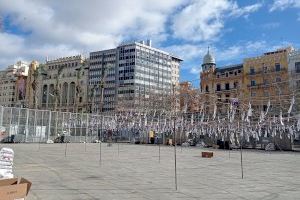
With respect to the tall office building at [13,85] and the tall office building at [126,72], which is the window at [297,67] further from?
the tall office building at [13,85]

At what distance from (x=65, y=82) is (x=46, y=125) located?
84173mm

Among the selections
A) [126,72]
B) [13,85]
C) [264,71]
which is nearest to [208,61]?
[264,71]

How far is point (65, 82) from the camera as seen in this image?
131500 millimetres

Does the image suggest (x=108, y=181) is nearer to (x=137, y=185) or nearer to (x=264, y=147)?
(x=137, y=185)

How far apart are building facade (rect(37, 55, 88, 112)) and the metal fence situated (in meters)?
64.5

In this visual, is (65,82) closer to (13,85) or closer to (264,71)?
(13,85)

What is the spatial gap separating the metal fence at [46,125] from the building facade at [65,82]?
212ft

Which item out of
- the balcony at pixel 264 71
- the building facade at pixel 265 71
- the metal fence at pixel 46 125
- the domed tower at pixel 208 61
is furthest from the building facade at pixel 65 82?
the balcony at pixel 264 71

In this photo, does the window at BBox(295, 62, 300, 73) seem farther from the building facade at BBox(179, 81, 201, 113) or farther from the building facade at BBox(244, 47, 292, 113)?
the building facade at BBox(179, 81, 201, 113)

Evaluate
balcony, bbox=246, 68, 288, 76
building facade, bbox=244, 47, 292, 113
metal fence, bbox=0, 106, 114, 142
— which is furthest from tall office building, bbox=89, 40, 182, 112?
metal fence, bbox=0, 106, 114, 142

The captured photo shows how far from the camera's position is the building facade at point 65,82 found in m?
126

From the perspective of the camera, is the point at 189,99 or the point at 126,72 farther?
the point at 126,72

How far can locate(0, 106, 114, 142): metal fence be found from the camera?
44.7m

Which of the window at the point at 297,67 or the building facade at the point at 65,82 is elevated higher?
the building facade at the point at 65,82
